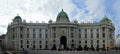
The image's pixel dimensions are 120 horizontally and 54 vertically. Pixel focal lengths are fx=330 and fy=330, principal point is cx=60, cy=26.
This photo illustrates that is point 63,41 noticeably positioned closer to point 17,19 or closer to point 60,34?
point 60,34

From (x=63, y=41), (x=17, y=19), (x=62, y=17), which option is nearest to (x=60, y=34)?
(x=63, y=41)

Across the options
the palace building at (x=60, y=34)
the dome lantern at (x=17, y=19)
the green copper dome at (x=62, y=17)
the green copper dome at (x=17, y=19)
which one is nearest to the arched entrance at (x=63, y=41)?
the palace building at (x=60, y=34)

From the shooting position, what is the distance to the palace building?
483 ft

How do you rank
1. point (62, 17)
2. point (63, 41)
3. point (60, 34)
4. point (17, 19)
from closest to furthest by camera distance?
point (60, 34) → point (63, 41) → point (17, 19) → point (62, 17)

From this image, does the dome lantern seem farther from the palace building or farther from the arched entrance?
the arched entrance

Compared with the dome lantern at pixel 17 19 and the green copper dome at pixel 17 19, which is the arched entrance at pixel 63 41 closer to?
the dome lantern at pixel 17 19

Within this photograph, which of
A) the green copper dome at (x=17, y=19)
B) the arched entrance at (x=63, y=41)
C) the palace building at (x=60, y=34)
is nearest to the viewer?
the palace building at (x=60, y=34)

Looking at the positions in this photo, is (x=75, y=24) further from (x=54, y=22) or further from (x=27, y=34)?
(x=27, y=34)

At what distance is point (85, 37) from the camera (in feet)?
495

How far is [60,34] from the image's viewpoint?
148m

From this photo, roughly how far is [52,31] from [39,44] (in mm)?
8337

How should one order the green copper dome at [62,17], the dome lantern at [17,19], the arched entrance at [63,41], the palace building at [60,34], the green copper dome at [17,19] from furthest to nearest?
1. the green copper dome at [62,17]
2. the green copper dome at [17,19]
3. the dome lantern at [17,19]
4. the arched entrance at [63,41]
5. the palace building at [60,34]

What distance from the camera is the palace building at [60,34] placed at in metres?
147

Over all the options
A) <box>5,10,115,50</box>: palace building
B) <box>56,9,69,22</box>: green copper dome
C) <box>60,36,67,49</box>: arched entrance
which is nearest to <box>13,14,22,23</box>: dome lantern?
<box>5,10,115,50</box>: palace building
